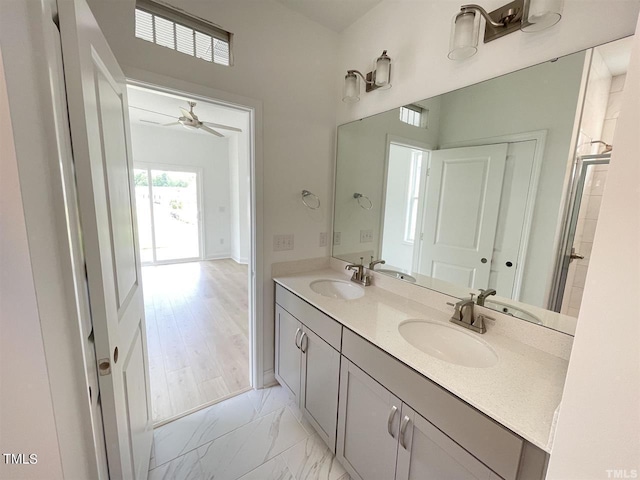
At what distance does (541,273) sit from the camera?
1.13m

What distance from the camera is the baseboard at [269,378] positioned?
1985 mm

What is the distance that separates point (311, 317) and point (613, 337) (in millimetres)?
1213

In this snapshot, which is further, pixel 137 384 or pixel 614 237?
pixel 137 384

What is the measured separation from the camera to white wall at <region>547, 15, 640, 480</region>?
430 mm

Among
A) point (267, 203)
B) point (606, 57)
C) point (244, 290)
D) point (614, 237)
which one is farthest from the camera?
point (244, 290)

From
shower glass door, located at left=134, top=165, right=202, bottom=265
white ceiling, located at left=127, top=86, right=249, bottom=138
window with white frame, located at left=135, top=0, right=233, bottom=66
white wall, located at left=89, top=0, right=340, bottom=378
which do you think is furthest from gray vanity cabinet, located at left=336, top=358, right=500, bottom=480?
shower glass door, located at left=134, top=165, right=202, bottom=265

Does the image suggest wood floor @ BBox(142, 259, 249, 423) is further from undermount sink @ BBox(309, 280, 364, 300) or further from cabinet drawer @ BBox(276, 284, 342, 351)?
undermount sink @ BBox(309, 280, 364, 300)

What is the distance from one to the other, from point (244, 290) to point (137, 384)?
281 centimetres

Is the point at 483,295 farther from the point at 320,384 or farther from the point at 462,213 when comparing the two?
the point at 320,384

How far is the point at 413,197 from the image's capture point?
167cm

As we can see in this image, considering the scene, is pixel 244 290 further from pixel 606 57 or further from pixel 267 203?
pixel 606 57

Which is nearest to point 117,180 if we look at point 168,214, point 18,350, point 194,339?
point 18,350

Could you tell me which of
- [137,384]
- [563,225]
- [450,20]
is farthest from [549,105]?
[137,384]

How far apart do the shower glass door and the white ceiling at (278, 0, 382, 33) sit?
4.45 m
